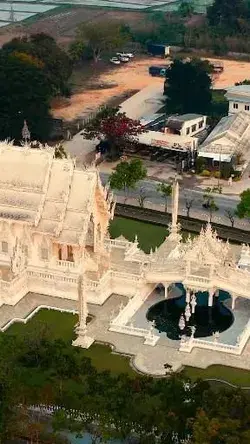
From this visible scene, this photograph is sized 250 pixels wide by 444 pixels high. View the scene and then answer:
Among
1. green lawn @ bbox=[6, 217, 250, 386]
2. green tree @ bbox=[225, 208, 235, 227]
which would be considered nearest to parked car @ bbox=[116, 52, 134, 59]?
green tree @ bbox=[225, 208, 235, 227]

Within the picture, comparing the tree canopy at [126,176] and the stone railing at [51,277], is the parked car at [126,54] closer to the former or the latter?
the tree canopy at [126,176]

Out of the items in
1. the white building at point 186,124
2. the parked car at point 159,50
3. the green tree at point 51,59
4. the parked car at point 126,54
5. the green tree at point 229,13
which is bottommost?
the white building at point 186,124

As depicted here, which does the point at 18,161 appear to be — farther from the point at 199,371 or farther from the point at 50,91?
the point at 50,91

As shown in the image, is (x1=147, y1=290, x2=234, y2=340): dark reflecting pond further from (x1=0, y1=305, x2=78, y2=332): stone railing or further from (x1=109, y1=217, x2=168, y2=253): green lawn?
(x1=109, y1=217, x2=168, y2=253): green lawn

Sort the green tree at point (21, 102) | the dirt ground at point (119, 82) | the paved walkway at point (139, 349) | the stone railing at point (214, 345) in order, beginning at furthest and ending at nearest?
the dirt ground at point (119, 82)
the green tree at point (21, 102)
the stone railing at point (214, 345)
the paved walkway at point (139, 349)

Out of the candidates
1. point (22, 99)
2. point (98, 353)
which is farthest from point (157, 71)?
point (98, 353)

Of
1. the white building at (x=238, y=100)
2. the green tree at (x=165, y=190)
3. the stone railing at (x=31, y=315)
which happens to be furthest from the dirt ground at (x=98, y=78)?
the stone railing at (x=31, y=315)

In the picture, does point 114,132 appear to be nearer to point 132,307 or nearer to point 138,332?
point 132,307
